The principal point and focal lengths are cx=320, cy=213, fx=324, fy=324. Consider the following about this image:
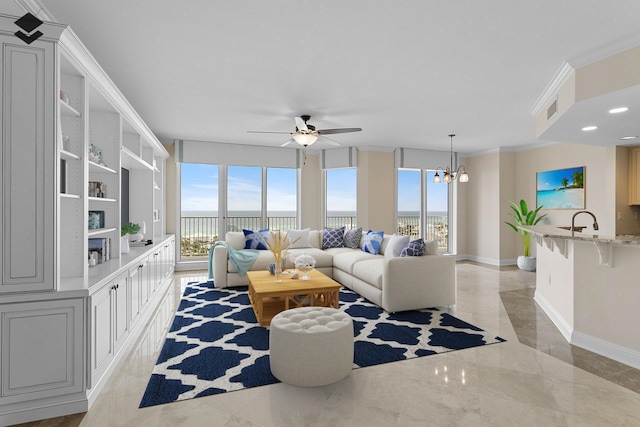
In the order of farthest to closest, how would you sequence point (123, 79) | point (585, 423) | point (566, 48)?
point (123, 79), point (566, 48), point (585, 423)

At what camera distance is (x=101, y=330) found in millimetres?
2264

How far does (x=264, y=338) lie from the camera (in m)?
3.10

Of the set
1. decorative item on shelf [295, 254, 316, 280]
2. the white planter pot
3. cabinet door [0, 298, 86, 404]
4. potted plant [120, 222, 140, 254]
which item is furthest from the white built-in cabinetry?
the white planter pot

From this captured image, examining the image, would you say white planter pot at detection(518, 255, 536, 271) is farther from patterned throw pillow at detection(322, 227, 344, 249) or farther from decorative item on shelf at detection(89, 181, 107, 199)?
decorative item on shelf at detection(89, 181, 107, 199)

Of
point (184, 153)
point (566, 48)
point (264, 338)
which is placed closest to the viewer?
point (566, 48)

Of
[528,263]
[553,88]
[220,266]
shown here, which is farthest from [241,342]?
[528,263]

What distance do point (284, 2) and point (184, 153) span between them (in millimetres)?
4870

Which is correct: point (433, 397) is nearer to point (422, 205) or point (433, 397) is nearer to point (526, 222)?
point (526, 222)

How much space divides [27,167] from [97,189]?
1203mm

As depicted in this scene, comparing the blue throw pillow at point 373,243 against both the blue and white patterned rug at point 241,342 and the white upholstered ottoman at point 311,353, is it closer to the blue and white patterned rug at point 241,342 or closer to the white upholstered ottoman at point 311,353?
the blue and white patterned rug at point 241,342

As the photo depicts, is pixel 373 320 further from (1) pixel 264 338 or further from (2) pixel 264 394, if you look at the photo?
(2) pixel 264 394

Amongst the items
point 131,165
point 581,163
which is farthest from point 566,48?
point 131,165

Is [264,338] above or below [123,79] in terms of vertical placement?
below

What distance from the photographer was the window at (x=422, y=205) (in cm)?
778
